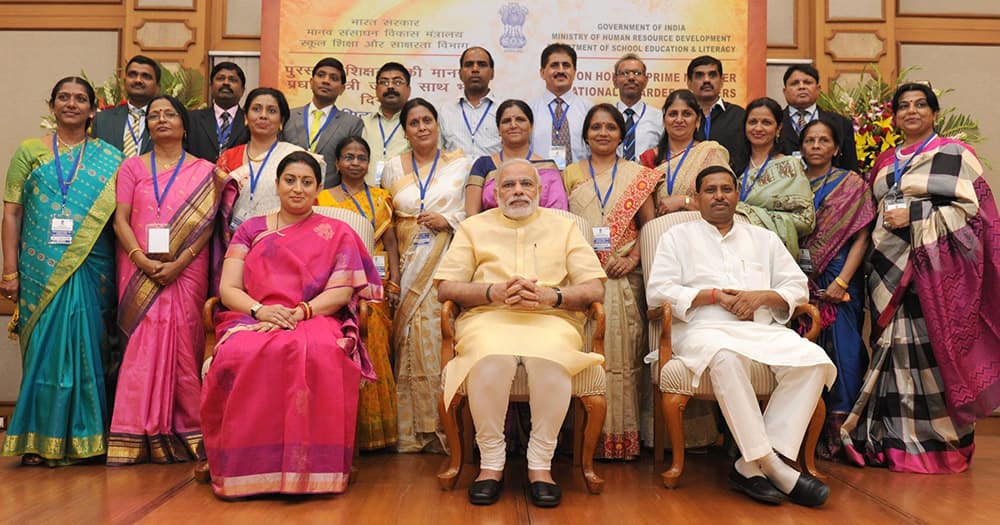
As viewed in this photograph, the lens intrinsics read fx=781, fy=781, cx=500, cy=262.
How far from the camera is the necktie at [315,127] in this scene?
4.31 metres

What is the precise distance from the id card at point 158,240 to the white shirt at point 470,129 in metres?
1.61

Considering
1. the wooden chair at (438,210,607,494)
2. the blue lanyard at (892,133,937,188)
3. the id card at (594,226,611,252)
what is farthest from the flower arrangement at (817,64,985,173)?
the wooden chair at (438,210,607,494)

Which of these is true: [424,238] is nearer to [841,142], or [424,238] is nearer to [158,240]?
[158,240]

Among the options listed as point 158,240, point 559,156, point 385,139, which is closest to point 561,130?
point 559,156

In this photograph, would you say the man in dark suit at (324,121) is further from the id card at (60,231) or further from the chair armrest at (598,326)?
the chair armrest at (598,326)

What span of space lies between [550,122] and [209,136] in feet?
6.40

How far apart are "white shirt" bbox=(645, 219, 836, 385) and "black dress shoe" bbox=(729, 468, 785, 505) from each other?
1.59ft

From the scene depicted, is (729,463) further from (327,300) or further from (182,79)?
(182,79)

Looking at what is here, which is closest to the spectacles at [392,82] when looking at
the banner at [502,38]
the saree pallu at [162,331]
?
the banner at [502,38]

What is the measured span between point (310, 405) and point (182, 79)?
3.21 m

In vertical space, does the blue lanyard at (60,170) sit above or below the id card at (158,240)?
above

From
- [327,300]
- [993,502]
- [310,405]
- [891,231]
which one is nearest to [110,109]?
[327,300]

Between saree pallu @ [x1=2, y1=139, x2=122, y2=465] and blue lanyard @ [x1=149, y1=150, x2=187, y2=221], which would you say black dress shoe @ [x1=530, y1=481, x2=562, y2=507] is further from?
blue lanyard @ [x1=149, y1=150, x2=187, y2=221]

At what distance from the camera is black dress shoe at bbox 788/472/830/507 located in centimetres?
274
